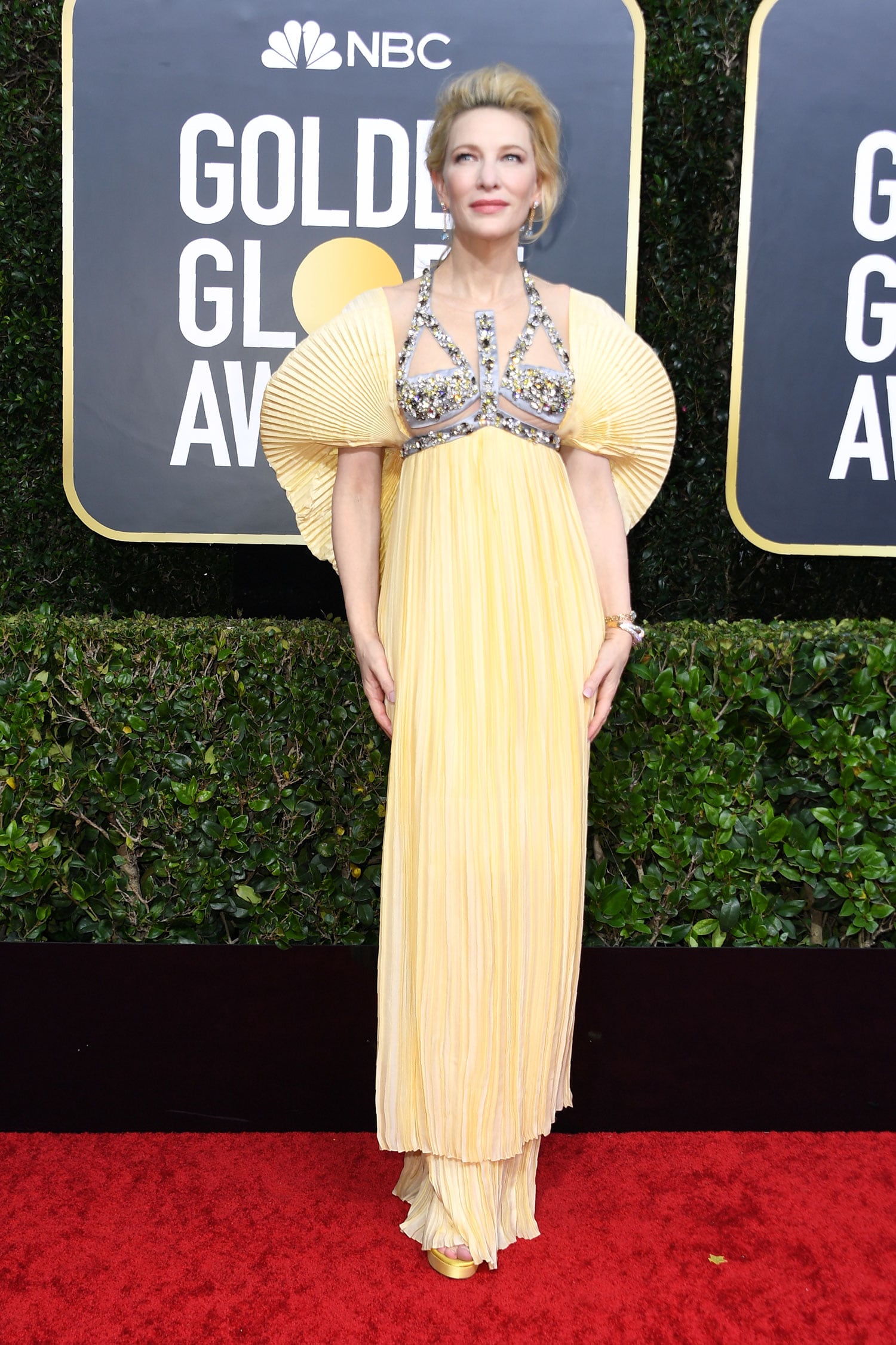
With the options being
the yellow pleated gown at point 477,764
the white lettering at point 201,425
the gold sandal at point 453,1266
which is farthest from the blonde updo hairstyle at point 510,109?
the gold sandal at point 453,1266

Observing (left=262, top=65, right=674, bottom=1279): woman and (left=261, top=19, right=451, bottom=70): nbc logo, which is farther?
(left=261, top=19, right=451, bottom=70): nbc logo

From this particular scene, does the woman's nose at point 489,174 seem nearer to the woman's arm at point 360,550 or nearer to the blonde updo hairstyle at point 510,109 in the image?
the blonde updo hairstyle at point 510,109

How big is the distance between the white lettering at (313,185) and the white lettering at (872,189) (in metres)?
1.36

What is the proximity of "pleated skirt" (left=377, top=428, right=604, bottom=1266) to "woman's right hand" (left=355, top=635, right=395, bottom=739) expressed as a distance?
0.07ft

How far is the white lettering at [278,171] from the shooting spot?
103 inches

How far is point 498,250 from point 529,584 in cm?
58

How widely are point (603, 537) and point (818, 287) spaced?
1342mm

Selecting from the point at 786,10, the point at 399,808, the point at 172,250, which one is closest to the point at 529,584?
the point at 399,808

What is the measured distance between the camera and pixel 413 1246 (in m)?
1.88

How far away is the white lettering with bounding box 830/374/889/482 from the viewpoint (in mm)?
2783

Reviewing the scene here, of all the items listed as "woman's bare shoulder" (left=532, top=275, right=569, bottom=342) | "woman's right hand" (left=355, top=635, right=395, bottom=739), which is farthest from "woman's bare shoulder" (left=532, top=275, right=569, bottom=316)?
"woman's right hand" (left=355, top=635, right=395, bottom=739)

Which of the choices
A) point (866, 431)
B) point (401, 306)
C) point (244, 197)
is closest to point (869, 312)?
point (866, 431)

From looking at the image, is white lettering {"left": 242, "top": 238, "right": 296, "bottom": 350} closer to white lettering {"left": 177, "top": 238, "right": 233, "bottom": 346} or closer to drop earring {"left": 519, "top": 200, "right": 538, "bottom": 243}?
white lettering {"left": 177, "top": 238, "right": 233, "bottom": 346}

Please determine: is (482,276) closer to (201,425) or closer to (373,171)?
(373,171)
